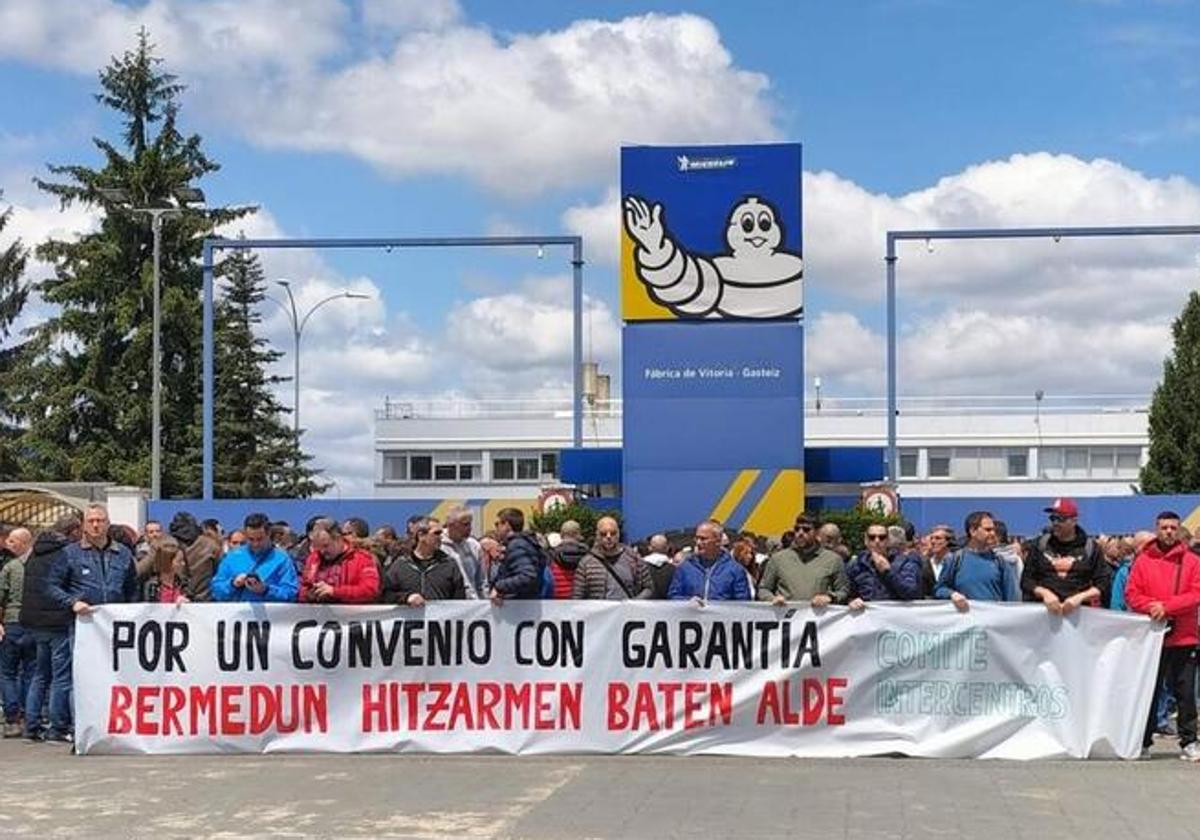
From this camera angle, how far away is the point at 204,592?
1395cm

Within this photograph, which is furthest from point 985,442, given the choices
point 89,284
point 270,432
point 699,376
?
point 699,376

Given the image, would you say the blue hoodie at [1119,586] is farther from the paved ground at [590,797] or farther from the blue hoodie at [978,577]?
the paved ground at [590,797]

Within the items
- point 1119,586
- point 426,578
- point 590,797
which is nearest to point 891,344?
point 1119,586

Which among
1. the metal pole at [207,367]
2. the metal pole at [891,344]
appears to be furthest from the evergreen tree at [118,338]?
the metal pole at [891,344]

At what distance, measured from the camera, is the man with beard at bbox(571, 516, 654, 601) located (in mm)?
12742

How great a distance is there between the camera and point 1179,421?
46312mm

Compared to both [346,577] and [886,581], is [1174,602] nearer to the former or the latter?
[886,581]

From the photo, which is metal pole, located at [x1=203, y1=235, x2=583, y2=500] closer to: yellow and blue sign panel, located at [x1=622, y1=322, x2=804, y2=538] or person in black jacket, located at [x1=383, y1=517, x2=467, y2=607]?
yellow and blue sign panel, located at [x1=622, y1=322, x2=804, y2=538]

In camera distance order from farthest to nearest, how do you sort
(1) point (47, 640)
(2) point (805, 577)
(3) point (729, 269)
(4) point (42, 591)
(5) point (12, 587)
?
(3) point (729, 269)
(5) point (12, 587)
(1) point (47, 640)
(4) point (42, 591)
(2) point (805, 577)

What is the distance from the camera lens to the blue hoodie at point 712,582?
12617 millimetres

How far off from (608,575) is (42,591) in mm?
4464

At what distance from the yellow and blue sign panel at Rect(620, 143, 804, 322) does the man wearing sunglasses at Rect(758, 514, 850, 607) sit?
1646 cm

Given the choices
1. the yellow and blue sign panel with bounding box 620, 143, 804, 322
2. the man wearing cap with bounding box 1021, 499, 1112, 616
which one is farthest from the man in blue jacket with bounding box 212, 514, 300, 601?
the yellow and blue sign panel with bounding box 620, 143, 804, 322

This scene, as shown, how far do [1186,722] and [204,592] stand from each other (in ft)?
25.5
